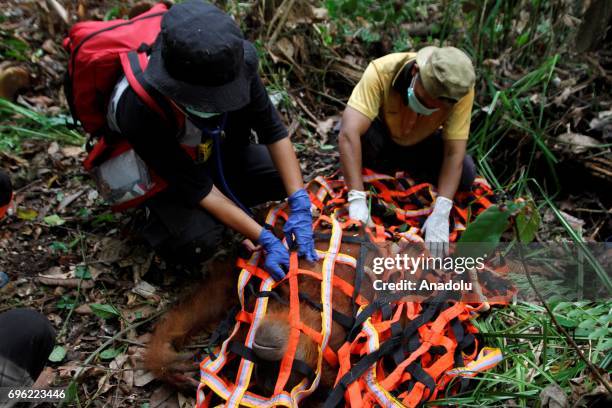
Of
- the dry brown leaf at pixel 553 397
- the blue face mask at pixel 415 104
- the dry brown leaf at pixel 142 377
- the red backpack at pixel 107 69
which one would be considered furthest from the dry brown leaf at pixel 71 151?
the dry brown leaf at pixel 553 397

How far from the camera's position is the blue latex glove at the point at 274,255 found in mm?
2365

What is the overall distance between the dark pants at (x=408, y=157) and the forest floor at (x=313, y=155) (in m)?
0.24

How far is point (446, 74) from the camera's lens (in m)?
2.47

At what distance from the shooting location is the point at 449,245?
9.00 ft

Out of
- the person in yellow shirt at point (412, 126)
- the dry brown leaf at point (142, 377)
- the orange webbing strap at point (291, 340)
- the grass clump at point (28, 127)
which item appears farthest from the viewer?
the grass clump at point (28, 127)

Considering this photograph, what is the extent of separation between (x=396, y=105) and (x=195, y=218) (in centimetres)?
133

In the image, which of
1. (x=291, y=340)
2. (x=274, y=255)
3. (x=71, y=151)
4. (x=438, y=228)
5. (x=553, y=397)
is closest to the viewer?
(x=553, y=397)

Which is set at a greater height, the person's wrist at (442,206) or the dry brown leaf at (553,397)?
the dry brown leaf at (553,397)

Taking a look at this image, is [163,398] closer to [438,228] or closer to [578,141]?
[438,228]

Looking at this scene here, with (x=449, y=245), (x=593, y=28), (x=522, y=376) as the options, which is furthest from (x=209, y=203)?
(x=593, y=28)

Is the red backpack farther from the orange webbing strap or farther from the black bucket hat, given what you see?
the orange webbing strap

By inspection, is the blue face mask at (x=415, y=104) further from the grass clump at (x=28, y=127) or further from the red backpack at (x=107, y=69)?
the grass clump at (x=28, y=127)

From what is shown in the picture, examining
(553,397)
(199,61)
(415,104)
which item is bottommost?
(553,397)

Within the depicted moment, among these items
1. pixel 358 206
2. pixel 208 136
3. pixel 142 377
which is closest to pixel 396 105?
pixel 358 206
